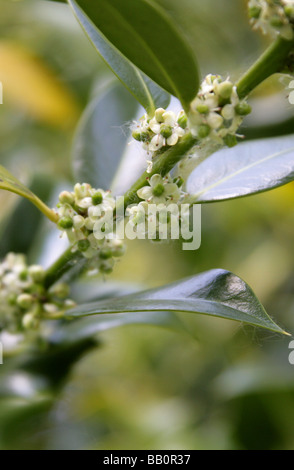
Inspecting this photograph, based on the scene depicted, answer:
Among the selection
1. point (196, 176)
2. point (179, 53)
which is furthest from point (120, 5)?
point (196, 176)

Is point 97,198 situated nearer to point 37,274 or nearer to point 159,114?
point 159,114

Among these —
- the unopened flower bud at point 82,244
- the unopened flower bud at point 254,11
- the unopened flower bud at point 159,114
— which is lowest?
the unopened flower bud at point 82,244

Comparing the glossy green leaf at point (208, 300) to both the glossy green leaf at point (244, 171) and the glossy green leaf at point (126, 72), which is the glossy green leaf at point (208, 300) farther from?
the glossy green leaf at point (126, 72)

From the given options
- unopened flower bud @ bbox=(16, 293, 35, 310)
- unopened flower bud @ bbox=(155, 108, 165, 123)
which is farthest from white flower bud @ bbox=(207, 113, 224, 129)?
unopened flower bud @ bbox=(16, 293, 35, 310)

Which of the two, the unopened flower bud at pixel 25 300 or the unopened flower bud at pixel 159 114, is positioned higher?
the unopened flower bud at pixel 159 114

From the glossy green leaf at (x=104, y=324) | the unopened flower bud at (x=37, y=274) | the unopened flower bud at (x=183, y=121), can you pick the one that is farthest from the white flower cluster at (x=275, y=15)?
the glossy green leaf at (x=104, y=324)

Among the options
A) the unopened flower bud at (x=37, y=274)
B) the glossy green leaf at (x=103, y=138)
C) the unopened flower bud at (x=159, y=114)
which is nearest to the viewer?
the unopened flower bud at (x=159, y=114)

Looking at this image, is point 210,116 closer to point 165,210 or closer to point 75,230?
point 165,210

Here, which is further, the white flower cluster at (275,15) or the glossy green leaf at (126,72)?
the glossy green leaf at (126,72)
